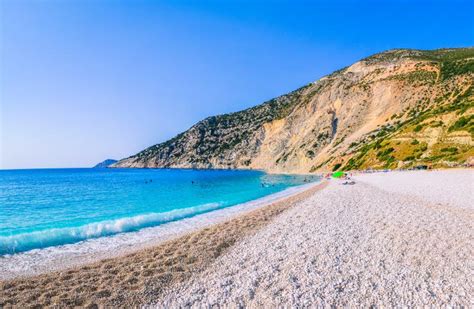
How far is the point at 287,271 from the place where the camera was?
26.1ft

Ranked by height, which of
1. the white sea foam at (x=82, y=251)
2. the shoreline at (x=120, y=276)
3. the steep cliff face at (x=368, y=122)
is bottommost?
the white sea foam at (x=82, y=251)

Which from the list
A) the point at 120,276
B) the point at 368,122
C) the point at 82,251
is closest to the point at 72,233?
the point at 82,251

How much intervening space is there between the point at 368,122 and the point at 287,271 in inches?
2999

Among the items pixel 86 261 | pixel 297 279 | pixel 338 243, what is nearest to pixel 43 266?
pixel 86 261

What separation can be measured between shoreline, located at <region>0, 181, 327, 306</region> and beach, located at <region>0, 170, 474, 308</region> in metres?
0.03

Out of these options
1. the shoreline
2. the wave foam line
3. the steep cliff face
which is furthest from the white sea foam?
the steep cliff face

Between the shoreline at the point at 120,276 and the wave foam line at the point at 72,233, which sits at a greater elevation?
the shoreline at the point at 120,276

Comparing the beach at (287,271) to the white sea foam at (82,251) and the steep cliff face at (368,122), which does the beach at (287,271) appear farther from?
the steep cliff face at (368,122)

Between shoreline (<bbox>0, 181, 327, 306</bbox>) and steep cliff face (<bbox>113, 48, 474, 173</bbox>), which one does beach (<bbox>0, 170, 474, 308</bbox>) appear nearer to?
shoreline (<bbox>0, 181, 327, 306</bbox>)

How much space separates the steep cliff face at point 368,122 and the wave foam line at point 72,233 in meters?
34.5

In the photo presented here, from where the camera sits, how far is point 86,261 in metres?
10.5

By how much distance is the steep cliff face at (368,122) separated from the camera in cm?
4706

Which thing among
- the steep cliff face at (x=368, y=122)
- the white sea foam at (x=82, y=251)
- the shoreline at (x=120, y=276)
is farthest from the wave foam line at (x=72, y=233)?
the steep cliff face at (x=368, y=122)

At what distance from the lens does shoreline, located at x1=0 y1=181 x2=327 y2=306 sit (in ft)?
23.2
